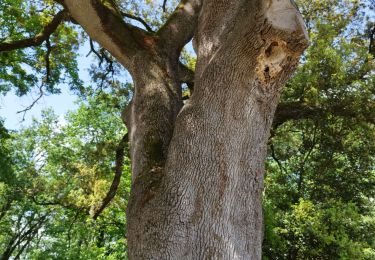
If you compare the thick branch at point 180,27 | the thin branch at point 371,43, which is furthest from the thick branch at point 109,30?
the thin branch at point 371,43

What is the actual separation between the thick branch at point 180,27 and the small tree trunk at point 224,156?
144 cm

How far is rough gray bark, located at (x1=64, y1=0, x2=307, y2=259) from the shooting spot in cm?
286

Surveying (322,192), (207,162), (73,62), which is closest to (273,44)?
(207,162)

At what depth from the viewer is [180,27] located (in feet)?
17.1

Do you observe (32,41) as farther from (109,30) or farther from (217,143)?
(217,143)

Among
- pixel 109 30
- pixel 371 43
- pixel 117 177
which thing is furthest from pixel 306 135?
pixel 109 30

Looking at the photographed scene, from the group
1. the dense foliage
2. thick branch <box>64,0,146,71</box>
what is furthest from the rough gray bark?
the dense foliage

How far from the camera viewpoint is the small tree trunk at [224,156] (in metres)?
2.84

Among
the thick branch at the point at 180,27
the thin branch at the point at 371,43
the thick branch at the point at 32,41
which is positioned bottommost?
the thick branch at the point at 180,27

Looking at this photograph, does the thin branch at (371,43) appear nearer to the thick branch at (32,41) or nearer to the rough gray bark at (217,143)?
the rough gray bark at (217,143)

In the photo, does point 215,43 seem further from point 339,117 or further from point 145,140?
point 339,117

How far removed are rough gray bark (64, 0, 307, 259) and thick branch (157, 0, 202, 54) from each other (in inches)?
36.4

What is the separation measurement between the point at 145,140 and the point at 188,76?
2.34 meters

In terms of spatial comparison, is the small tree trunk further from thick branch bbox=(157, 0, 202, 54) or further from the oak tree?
thick branch bbox=(157, 0, 202, 54)
